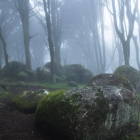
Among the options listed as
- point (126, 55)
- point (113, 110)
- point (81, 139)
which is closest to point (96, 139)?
point (81, 139)

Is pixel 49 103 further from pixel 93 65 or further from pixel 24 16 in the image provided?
pixel 93 65

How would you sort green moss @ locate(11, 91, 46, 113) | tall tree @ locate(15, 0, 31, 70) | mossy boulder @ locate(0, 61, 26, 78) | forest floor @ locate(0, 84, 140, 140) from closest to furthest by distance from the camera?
forest floor @ locate(0, 84, 140, 140)
green moss @ locate(11, 91, 46, 113)
mossy boulder @ locate(0, 61, 26, 78)
tall tree @ locate(15, 0, 31, 70)

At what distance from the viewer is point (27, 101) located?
458cm

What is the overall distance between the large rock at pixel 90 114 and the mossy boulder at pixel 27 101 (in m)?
1.35

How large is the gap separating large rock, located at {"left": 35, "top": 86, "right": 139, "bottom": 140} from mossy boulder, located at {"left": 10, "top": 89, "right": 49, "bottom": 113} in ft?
4.42

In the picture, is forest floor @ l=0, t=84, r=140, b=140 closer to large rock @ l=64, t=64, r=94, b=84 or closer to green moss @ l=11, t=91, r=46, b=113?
green moss @ l=11, t=91, r=46, b=113

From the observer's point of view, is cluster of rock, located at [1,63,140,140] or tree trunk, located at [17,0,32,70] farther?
tree trunk, located at [17,0,32,70]

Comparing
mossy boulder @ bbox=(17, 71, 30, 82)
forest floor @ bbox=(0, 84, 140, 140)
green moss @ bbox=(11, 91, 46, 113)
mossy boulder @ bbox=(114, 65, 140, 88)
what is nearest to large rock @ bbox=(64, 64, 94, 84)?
mossy boulder @ bbox=(17, 71, 30, 82)

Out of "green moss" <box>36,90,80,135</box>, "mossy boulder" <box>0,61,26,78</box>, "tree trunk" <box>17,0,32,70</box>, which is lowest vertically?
"green moss" <box>36,90,80,135</box>

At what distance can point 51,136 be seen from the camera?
2.68 meters

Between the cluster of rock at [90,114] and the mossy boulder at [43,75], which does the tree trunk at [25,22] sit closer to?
the mossy boulder at [43,75]

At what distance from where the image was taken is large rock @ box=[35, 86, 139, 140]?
2.45m

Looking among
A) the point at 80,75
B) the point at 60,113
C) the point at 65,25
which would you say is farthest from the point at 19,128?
the point at 65,25

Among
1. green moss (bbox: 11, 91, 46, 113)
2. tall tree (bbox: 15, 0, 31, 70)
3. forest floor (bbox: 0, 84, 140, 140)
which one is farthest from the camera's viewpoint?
tall tree (bbox: 15, 0, 31, 70)
